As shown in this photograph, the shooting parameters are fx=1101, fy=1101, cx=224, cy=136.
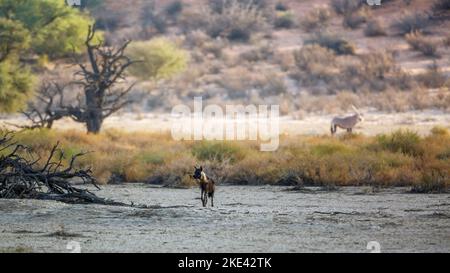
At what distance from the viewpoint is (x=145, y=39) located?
45812 millimetres

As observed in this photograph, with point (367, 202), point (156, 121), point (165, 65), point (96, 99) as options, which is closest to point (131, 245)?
point (367, 202)

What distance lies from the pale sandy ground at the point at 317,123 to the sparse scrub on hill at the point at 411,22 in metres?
11.0

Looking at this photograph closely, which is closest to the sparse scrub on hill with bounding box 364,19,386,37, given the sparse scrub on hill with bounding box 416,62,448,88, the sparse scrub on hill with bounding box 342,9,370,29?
the sparse scrub on hill with bounding box 342,9,370,29

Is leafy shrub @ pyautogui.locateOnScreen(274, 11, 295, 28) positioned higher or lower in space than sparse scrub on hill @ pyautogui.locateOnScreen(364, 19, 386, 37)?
higher

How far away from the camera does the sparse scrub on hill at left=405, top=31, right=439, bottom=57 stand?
3906 cm

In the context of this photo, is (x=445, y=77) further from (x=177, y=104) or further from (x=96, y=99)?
(x=96, y=99)

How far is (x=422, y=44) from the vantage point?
39500 mm

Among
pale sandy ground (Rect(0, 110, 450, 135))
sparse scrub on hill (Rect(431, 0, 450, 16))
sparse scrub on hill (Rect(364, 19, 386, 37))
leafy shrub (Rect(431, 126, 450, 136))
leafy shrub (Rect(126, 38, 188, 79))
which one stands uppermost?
sparse scrub on hill (Rect(431, 0, 450, 16))

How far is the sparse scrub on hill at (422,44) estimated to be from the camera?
39062 mm

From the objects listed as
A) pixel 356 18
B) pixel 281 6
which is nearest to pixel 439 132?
pixel 356 18

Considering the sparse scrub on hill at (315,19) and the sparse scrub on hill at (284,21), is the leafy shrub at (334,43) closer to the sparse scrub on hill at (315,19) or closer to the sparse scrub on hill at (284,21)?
the sparse scrub on hill at (315,19)

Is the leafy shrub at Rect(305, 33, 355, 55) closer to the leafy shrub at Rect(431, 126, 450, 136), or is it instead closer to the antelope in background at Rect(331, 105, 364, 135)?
the antelope in background at Rect(331, 105, 364, 135)

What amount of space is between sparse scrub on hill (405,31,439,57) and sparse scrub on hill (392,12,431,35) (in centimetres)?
90
